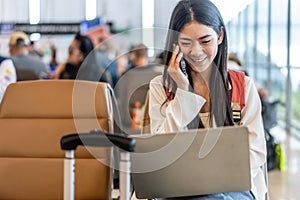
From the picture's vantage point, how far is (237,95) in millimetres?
1851

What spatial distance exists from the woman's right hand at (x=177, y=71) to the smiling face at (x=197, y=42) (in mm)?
20

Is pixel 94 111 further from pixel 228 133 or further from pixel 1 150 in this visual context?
pixel 228 133

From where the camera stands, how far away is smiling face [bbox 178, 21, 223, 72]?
68.1 inches

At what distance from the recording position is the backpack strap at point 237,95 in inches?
72.3

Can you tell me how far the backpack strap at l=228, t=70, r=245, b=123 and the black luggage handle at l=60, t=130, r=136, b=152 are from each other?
628 millimetres

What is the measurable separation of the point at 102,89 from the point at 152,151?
0.78 metres

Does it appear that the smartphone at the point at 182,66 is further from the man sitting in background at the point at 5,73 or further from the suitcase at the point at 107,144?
the man sitting in background at the point at 5,73

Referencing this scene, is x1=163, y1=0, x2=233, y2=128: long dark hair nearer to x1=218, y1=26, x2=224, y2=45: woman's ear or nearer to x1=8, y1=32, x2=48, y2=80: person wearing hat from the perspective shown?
x1=218, y1=26, x2=224, y2=45: woman's ear

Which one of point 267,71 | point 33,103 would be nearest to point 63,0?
point 267,71

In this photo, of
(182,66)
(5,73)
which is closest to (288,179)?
(5,73)

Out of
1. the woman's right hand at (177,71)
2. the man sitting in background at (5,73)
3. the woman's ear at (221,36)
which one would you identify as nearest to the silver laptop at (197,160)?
the woman's right hand at (177,71)

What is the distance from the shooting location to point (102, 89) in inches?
87.1

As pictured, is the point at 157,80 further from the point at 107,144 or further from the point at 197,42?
the point at 107,144

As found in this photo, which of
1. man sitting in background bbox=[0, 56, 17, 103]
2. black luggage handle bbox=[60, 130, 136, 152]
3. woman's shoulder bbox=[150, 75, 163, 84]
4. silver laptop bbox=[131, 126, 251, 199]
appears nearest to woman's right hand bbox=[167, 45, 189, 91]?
woman's shoulder bbox=[150, 75, 163, 84]
